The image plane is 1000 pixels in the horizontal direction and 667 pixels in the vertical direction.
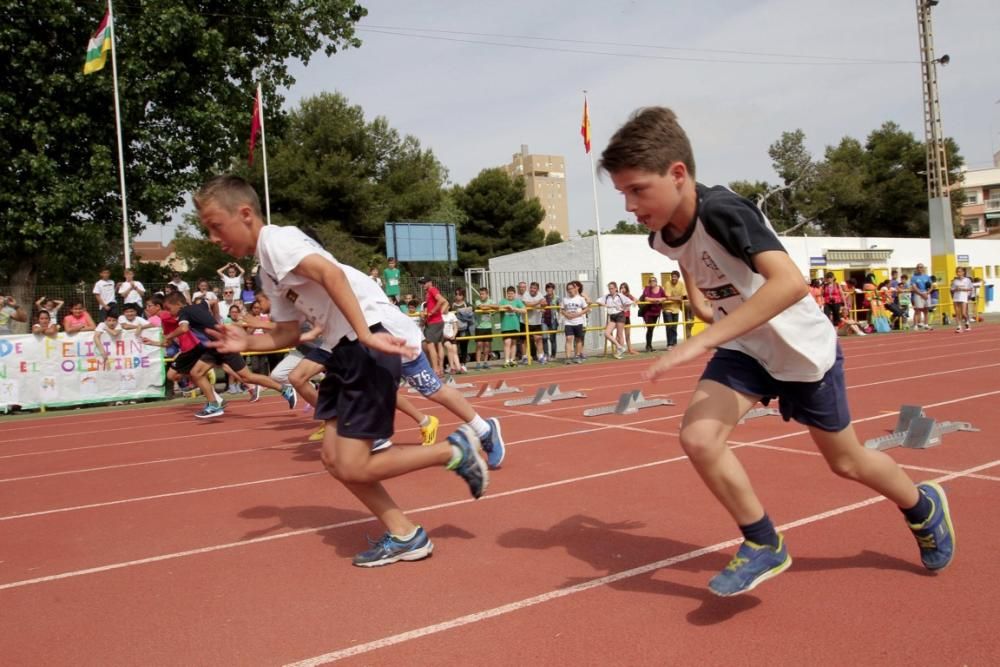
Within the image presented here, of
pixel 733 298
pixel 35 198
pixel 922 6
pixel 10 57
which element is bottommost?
pixel 733 298

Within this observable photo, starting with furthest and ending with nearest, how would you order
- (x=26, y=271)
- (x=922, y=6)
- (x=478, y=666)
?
(x=922, y=6), (x=26, y=271), (x=478, y=666)

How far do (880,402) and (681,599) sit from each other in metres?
6.43

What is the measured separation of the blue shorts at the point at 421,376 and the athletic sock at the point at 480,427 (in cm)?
40

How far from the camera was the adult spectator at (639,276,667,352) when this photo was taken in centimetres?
1922

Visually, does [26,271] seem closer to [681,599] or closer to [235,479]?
[235,479]

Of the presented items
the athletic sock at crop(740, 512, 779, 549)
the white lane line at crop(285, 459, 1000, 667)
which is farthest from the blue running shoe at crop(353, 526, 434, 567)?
the athletic sock at crop(740, 512, 779, 549)

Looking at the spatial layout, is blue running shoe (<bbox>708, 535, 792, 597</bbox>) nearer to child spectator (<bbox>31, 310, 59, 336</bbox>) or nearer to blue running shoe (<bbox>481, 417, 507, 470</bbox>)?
blue running shoe (<bbox>481, 417, 507, 470</bbox>)

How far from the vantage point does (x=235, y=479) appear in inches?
252

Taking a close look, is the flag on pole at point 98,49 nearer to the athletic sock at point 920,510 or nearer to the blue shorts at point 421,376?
the blue shorts at point 421,376

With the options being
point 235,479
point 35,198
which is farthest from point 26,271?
point 235,479

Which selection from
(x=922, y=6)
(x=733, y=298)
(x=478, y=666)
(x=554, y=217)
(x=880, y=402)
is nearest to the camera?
(x=478, y=666)

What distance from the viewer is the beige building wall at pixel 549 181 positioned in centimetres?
17657

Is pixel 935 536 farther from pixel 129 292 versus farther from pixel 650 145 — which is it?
pixel 129 292

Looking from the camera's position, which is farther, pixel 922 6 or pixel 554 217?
pixel 554 217
